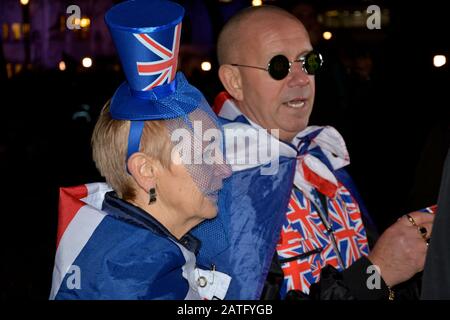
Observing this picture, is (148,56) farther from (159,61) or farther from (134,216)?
(134,216)

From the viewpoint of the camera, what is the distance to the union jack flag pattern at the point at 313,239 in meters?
2.48

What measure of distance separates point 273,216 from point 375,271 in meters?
0.46

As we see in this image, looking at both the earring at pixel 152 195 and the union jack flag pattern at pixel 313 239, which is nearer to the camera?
the earring at pixel 152 195

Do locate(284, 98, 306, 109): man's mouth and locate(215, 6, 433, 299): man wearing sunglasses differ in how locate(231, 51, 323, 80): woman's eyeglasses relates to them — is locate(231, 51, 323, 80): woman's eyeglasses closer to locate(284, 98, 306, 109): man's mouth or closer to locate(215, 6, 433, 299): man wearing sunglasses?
locate(215, 6, 433, 299): man wearing sunglasses

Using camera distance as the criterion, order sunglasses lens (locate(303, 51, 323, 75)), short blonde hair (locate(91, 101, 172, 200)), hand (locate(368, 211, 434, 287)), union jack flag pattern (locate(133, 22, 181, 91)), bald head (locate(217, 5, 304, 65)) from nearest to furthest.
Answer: union jack flag pattern (locate(133, 22, 181, 91)), short blonde hair (locate(91, 101, 172, 200)), hand (locate(368, 211, 434, 287)), sunglasses lens (locate(303, 51, 323, 75)), bald head (locate(217, 5, 304, 65))

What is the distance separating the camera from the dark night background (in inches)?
211

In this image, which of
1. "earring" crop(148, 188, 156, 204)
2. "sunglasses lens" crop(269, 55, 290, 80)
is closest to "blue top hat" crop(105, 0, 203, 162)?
"earring" crop(148, 188, 156, 204)

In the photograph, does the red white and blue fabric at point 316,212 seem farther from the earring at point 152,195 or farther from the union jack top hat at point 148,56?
the union jack top hat at point 148,56

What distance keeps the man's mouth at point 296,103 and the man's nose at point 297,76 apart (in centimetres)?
7

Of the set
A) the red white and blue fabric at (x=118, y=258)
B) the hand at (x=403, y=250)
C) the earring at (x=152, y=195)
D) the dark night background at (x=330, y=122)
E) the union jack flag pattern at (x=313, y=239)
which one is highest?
the earring at (x=152, y=195)

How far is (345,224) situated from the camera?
269 centimetres

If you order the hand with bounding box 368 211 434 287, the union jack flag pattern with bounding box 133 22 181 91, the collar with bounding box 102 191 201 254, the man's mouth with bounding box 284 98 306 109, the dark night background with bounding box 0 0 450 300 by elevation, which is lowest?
the dark night background with bounding box 0 0 450 300

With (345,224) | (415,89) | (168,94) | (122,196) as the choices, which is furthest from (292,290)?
(415,89)

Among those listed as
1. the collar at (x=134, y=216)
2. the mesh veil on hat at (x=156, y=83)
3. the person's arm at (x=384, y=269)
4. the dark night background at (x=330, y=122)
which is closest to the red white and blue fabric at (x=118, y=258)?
the collar at (x=134, y=216)
